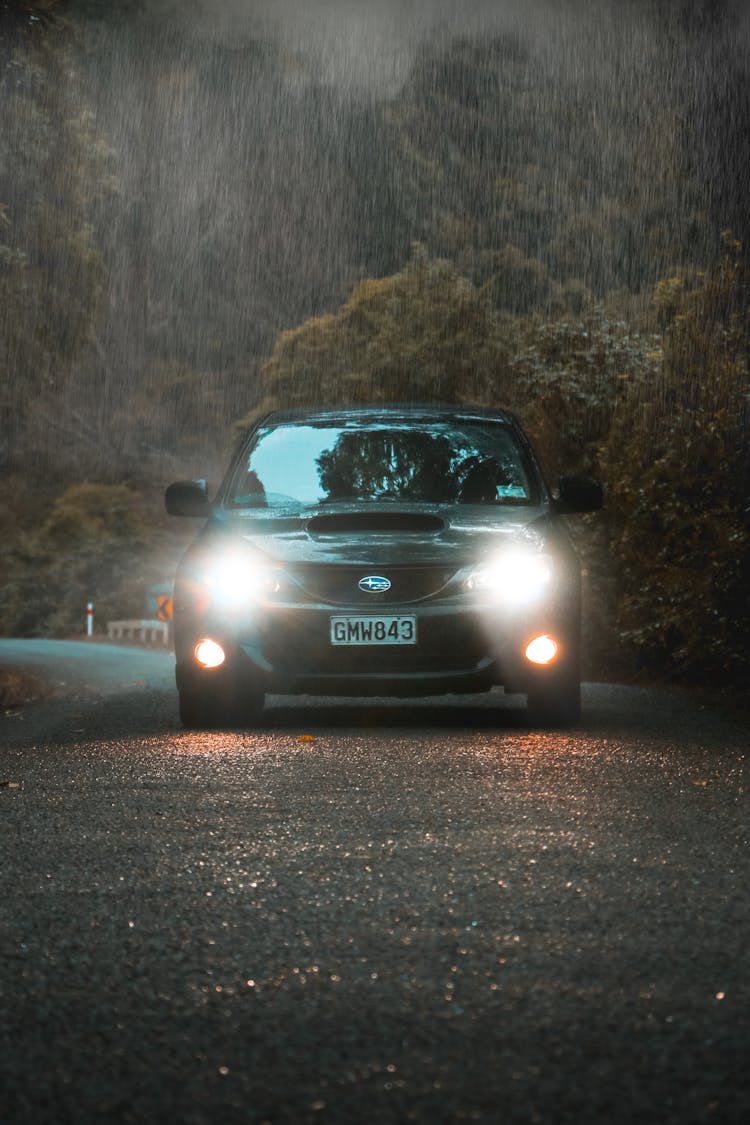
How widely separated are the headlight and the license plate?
1.34 ft

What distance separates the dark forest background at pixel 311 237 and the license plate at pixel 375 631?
1207 cm

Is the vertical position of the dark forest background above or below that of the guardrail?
above

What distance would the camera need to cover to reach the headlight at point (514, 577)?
9.27 m

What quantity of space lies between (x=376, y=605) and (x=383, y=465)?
1.44 metres

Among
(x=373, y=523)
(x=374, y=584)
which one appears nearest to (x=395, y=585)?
(x=374, y=584)

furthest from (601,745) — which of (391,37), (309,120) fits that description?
(391,37)

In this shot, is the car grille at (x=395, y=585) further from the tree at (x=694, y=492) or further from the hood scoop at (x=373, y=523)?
the tree at (x=694, y=492)

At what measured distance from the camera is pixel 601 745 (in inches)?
347

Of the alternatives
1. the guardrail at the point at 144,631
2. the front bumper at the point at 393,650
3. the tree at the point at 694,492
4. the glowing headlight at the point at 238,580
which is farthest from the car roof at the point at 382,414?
the guardrail at the point at 144,631

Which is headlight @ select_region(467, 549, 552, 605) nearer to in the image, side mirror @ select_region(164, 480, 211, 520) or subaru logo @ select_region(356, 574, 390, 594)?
subaru logo @ select_region(356, 574, 390, 594)

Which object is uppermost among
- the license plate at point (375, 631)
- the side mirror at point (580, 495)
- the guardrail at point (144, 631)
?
the side mirror at point (580, 495)

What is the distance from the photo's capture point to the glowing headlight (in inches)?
369

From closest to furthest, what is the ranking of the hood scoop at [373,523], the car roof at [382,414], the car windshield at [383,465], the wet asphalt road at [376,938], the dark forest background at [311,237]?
the wet asphalt road at [376,938] → the hood scoop at [373,523] → the car windshield at [383,465] → the car roof at [382,414] → the dark forest background at [311,237]

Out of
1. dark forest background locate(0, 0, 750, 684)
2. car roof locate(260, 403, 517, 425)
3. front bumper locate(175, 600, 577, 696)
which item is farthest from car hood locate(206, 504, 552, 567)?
dark forest background locate(0, 0, 750, 684)
